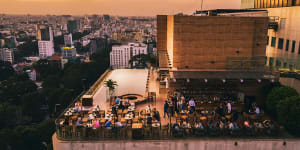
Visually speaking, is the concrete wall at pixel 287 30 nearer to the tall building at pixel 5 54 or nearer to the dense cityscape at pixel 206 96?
the dense cityscape at pixel 206 96

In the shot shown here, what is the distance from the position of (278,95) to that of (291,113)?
225 centimetres

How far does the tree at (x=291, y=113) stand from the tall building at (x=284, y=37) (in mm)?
5370

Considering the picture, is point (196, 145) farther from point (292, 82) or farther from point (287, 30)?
point (287, 30)

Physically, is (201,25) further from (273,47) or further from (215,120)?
(273,47)

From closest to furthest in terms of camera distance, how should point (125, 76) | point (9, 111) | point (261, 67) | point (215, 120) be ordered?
point (215, 120) < point (261, 67) < point (125, 76) < point (9, 111)

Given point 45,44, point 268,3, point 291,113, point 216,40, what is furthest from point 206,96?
point 45,44

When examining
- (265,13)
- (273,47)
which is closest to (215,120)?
(273,47)

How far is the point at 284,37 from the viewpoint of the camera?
2516cm

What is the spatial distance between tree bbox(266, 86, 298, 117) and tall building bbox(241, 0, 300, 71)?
3.27 meters

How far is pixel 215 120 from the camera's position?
16531 millimetres

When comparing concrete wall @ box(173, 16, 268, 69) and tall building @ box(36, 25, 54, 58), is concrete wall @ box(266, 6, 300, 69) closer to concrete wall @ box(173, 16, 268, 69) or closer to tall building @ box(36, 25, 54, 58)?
concrete wall @ box(173, 16, 268, 69)

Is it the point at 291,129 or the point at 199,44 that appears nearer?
the point at 291,129

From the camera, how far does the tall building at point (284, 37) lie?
1934cm

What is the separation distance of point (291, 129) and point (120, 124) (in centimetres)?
1064
